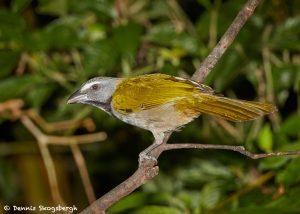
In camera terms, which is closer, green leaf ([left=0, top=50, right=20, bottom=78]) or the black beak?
the black beak

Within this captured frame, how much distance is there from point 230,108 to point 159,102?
443 mm

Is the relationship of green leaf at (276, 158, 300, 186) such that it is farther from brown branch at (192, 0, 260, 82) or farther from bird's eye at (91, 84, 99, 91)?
bird's eye at (91, 84, 99, 91)

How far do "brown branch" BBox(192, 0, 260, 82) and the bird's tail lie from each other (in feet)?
0.50

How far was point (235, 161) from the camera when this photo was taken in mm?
3408

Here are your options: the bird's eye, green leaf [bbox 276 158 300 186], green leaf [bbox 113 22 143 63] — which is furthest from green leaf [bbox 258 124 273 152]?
the bird's eye

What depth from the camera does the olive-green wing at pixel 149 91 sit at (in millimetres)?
2557

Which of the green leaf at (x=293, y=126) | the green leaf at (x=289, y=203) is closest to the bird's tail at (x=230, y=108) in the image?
the green leaf at (x=289, y=203)

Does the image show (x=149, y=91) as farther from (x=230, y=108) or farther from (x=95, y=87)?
(x=230, y=108)

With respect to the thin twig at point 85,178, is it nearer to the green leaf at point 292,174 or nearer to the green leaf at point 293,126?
the green leaf at point 292,174

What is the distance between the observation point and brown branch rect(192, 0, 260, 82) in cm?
229

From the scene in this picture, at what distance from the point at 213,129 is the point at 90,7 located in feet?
4.44

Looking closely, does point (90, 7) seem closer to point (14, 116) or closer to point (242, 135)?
point (14, 116)

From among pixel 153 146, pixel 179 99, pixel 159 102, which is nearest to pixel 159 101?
pixel 159 102

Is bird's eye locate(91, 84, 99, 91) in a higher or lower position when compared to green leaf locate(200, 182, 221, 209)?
higher
